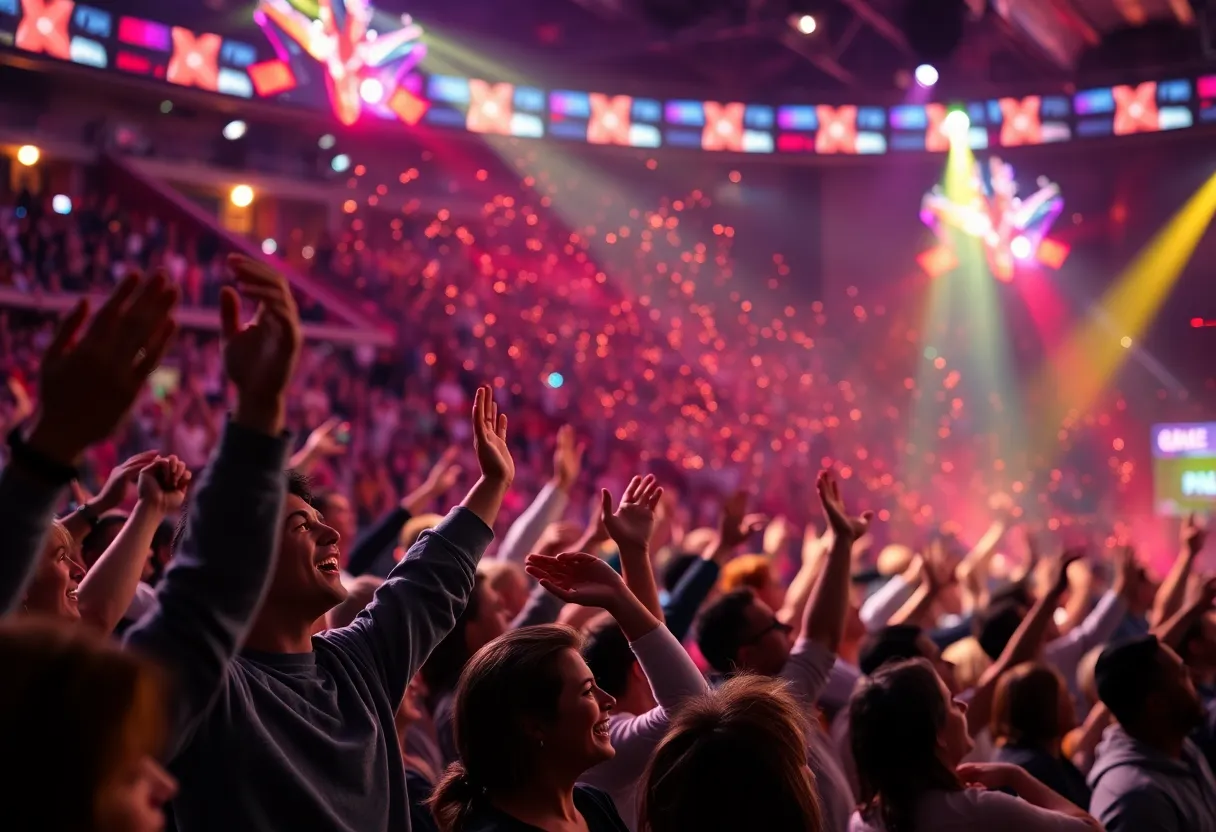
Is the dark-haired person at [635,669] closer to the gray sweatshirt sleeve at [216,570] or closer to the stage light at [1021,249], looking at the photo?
Answer: the gray sweatshirt sleeve at [216,570]

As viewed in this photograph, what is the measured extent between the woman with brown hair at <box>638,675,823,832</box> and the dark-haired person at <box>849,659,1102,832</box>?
2.40ft

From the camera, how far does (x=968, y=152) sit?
16.2 meters

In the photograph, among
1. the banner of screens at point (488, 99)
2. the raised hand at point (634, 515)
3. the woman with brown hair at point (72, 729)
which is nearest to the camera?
the woman with brown hair at point (72, 729)

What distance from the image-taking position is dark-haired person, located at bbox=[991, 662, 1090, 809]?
2.96 metres

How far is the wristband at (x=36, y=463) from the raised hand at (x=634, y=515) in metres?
1.39

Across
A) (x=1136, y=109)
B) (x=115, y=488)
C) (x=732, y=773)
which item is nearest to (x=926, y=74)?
(x=1136, y=109)

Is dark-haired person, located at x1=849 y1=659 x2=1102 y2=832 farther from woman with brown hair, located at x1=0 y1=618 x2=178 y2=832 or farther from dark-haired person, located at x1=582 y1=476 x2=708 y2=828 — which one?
woman with brown hair, located at x1=0 y1=618 x2=178 y2=832

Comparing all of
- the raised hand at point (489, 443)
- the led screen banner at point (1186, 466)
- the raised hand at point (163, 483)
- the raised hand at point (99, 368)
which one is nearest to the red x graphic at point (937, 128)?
the led screen banner at point (1186, 466)

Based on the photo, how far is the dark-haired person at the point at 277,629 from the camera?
1202 mm

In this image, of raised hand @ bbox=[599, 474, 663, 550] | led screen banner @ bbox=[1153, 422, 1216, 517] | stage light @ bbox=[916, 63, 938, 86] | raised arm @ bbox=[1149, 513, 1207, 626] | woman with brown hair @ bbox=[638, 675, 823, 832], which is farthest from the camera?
stage light @ bbox=[916, 63, 938, 86]

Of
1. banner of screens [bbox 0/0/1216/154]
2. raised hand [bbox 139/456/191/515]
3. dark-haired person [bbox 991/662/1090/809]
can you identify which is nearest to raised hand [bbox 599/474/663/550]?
raised hand [bbox 139/456/191/515]

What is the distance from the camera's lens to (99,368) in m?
1.08

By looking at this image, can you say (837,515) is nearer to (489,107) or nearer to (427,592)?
(427,592)

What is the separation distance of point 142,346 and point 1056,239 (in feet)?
55.9
